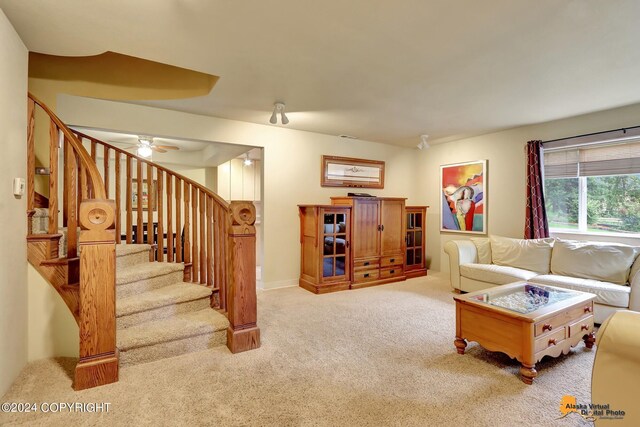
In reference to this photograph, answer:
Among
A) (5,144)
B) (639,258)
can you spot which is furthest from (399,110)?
(5,144)

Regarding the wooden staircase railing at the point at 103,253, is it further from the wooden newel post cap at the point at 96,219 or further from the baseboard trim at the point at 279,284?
the baseboard trim at the point at 279,284

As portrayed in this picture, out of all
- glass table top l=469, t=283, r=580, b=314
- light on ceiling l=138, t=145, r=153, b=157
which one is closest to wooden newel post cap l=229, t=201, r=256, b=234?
glass table top l=469, t=283, r=580, b=314

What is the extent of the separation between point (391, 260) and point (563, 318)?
8.79 feet

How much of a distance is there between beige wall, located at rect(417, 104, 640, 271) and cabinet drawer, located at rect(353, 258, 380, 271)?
1.57 metres

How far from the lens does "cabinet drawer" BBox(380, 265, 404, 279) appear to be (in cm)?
473

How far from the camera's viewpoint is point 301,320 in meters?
3.12

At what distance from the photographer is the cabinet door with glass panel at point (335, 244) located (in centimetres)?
423

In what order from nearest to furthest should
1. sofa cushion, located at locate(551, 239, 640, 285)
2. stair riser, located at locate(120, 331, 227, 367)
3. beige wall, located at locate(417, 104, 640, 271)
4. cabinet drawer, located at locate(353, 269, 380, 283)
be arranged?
stair riser, located at locate(120, 331, 227, 367) < sofa cushion, located at locate(551, 239, 640, 285) < beige wall, located at locate(417, 104, 640, 271) < cabinet drawer, located at locate(353, 269, 380, 283)

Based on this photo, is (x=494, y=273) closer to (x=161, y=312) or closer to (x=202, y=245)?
(x=202, y=245)

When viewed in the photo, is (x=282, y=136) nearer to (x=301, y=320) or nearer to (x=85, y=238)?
(x=301, y=320)

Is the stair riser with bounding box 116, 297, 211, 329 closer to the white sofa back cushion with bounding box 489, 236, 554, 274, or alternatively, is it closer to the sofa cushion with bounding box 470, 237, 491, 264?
the sofa cushion with bounding box 470, 237, 491, 264

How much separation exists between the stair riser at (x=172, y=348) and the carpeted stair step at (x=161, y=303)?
0.30 meters

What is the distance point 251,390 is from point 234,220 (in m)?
1.24

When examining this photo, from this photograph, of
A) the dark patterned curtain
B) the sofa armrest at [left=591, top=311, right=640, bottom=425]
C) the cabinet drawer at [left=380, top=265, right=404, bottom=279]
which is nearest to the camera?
the sofa armrest at [left=591, top=311, right=640, bottom=425]
